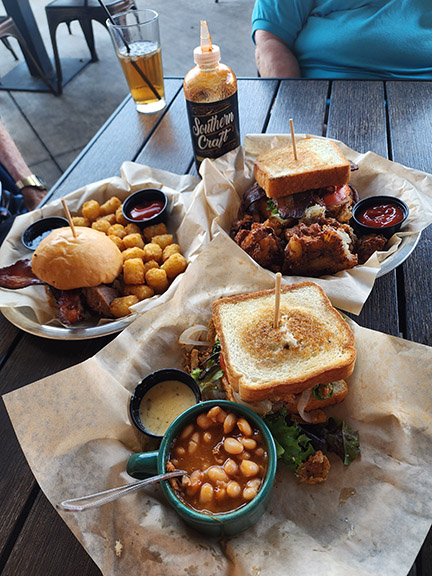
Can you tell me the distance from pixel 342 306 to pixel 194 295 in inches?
19.2

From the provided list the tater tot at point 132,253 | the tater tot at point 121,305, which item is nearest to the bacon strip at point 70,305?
the tater tot at point 121,305

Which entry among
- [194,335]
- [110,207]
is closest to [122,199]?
[110,207]

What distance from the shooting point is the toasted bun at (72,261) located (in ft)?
5.21

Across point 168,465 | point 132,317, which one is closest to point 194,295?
point 132,317

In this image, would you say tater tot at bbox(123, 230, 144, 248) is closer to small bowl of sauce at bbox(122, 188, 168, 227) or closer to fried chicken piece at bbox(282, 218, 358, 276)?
small bowl of sauce at bbox(122, 188, 168, 227)

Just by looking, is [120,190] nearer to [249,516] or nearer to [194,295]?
[194,295]

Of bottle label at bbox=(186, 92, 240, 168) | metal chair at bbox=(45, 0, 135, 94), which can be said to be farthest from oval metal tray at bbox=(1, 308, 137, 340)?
metal chair at bbox=(45, 0, 135, 94)

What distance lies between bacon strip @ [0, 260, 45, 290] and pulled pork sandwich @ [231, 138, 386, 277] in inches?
31.4

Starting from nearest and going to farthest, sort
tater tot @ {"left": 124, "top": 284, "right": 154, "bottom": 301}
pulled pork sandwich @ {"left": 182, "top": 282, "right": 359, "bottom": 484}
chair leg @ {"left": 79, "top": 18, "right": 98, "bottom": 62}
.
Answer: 1. pulled pork sandwich @ {"left": 182, "top": 282, "right": 359, "bottom": 484}
2. tater tot @ {"left": 124, "top": 284, "right": 154, "bottom": 301}
3. chair leg @ {"left": 79, "top": 18, "right": 98, "bottom": 62}

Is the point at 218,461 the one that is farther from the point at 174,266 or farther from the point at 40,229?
the point at 40,229

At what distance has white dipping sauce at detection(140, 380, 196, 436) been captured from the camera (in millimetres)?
1251

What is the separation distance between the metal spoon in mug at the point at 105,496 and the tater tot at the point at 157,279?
80 cm

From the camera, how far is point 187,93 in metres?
1.83

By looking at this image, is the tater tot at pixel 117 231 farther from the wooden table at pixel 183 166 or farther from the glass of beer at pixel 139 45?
the glass of beer at pixel 139 45
